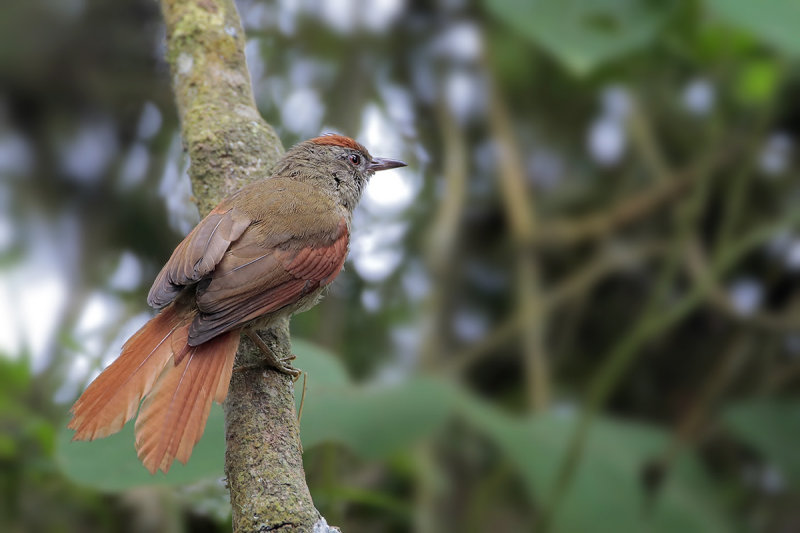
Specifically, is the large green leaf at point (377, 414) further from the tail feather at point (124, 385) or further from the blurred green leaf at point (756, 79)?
the blurred green leaf at point (756, 79)

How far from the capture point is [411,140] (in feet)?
12.1

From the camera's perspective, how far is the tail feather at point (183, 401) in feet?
4.50

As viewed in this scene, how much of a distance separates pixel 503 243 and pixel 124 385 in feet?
8.73

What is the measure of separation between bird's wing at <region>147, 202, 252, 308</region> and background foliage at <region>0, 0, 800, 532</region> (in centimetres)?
93

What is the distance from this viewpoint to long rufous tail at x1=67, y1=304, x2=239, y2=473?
4.56ft

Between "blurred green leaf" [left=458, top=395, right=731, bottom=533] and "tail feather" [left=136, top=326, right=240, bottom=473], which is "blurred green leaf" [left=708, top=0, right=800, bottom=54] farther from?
"tail feather" [left=136, top=326, right=240, bottom=473]

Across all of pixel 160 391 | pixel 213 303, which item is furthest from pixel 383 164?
pixel 160 391

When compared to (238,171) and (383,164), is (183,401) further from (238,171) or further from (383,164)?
(383,164)

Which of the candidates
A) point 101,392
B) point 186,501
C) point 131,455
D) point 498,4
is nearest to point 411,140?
point 498,4

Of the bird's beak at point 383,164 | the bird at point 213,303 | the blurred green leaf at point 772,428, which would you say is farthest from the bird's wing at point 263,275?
the blurred green leaf at point 772,428

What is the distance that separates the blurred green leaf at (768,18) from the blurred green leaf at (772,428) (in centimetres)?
139

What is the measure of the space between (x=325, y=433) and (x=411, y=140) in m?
1.95

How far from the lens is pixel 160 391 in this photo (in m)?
1.50

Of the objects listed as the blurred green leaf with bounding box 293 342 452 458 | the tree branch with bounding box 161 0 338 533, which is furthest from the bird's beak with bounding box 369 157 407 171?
the blurred green leaf with bounding box 293 342 452 458
